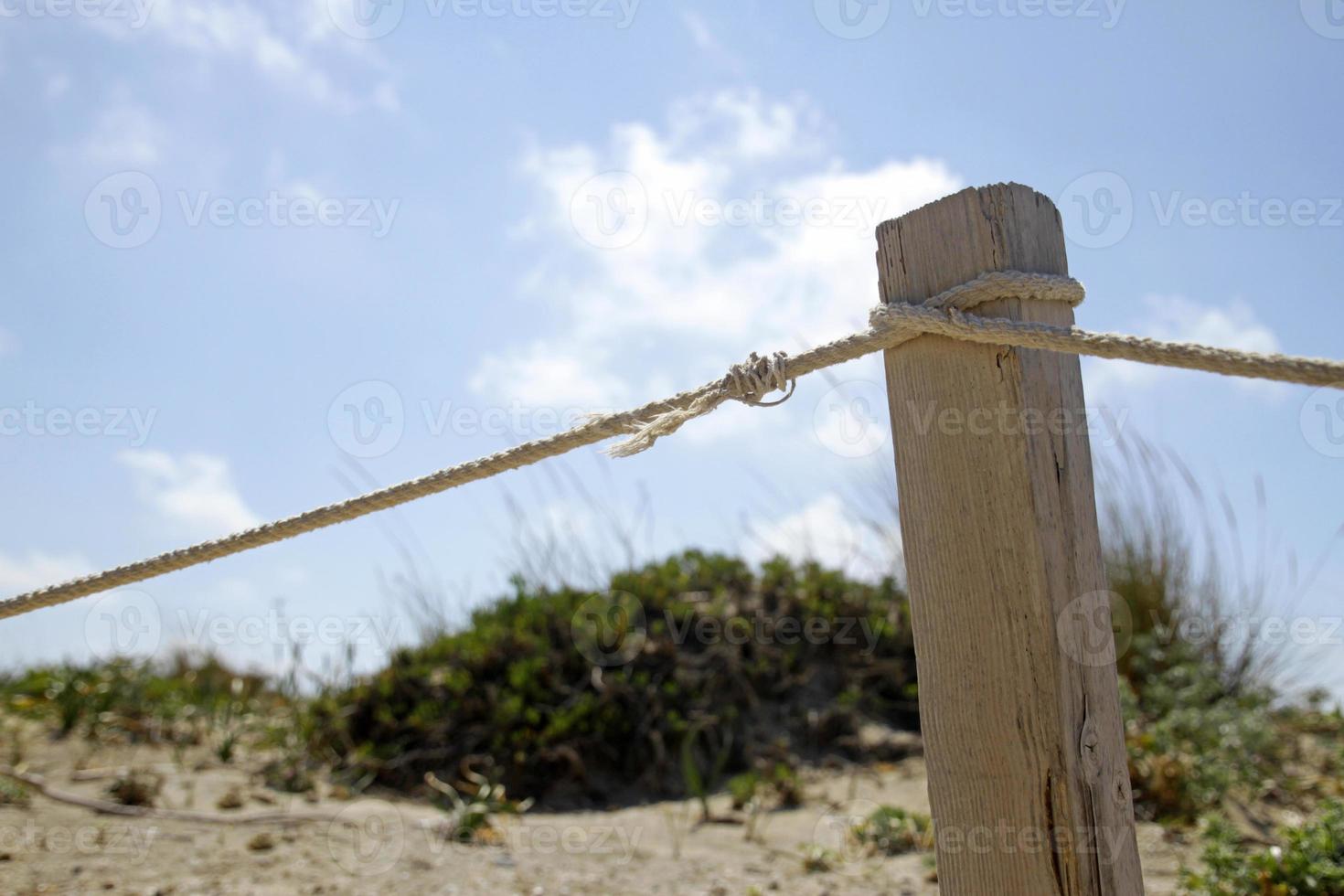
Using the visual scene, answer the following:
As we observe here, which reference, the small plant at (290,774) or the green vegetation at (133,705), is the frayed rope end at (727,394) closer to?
the small plant at (290,774)

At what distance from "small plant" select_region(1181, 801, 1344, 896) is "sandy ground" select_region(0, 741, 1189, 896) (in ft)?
1.03

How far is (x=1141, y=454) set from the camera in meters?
5.70

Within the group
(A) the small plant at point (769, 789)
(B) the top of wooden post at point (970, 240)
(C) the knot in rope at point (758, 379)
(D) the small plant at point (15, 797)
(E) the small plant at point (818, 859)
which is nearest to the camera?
(B) the top of wooden post at point (970, 240)

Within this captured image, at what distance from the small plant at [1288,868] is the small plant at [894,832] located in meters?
1.00

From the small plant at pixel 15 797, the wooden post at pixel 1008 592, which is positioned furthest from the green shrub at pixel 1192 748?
the small plant at pixel 15 797

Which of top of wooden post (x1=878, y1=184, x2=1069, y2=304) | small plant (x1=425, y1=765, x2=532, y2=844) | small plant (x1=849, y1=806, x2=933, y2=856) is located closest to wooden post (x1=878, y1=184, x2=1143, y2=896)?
top of wooden post (x1=878, y1=184, x2=1069, y2=304)

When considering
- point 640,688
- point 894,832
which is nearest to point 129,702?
point 640,688

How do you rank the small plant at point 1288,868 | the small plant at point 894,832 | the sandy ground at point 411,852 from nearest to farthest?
the small plant at point 1288,868 < the sandy ground at point 411,852 < the small plant at point 894,832

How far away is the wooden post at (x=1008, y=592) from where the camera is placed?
1479 millimetres

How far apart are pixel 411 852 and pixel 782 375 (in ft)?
9.73

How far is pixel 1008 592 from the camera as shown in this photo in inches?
59.3

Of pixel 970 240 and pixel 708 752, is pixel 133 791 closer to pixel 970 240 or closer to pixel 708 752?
pixel 708 752

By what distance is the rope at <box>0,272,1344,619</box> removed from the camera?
1522 millimetres

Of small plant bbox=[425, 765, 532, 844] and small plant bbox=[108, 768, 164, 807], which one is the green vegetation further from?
small plant bbox=[425, 765, 532, 844]
